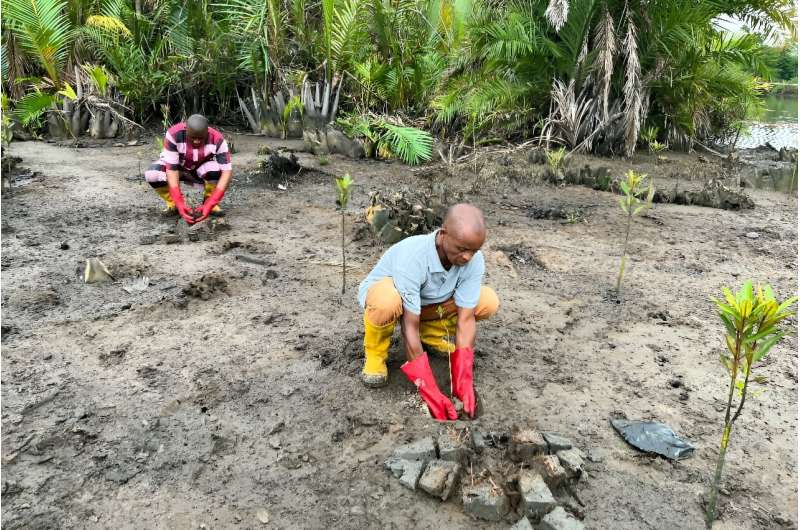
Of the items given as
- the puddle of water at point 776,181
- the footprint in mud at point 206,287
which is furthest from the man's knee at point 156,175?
the puddle of water at point 776,181

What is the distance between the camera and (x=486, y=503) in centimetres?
195

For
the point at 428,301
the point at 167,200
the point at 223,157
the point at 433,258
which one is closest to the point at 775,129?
the point at 223,157

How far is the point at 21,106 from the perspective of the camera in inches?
328

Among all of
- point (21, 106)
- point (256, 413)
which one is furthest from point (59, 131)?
point (256, 413)

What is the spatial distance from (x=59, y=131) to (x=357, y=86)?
474 cm

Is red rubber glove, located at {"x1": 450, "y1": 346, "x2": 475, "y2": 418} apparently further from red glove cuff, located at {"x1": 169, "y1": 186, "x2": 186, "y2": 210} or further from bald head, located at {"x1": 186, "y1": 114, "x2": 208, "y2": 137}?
bald head, located at {"x1": 186, "y1": 114, "x2": 208, "y2": 137}

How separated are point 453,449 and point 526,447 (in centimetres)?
28

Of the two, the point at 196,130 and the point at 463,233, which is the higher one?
the point at 196,130

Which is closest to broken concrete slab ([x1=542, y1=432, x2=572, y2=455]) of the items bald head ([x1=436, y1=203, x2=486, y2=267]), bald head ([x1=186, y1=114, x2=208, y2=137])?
bald head ([x1=436, y1=203, x2=486, y2=267])

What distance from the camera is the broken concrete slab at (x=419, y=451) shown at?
7.07 ft

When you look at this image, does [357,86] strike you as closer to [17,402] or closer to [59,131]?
[59,131]

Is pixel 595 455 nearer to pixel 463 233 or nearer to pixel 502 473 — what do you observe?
pixel 502 473

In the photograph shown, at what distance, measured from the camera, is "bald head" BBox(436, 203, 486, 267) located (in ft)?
7.60

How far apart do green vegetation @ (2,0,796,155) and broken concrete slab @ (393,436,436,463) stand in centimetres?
589
